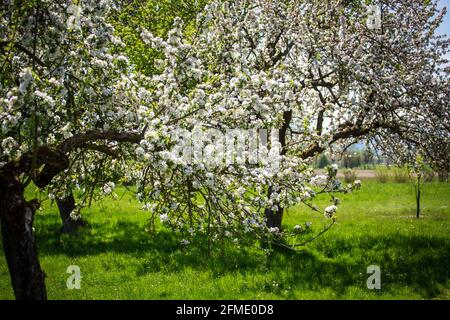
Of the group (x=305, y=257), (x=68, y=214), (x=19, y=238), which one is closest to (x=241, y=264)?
(x=305, y=257)

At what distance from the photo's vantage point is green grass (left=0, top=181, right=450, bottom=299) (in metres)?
10.3

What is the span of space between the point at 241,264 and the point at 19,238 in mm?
7016

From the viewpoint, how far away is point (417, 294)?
10305 millimetres

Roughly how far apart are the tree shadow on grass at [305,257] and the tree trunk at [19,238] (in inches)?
172

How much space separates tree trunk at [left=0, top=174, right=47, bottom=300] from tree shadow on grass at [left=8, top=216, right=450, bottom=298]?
172 inches

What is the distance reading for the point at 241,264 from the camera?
1225 cm

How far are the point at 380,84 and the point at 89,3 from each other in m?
7.86

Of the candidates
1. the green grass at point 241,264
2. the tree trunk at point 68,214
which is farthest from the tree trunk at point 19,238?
→ the tree trunk at point 68,214

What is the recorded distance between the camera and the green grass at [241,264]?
33.9 ft

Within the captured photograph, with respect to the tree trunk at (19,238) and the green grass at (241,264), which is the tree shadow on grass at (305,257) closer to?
the green grass at (241,264)

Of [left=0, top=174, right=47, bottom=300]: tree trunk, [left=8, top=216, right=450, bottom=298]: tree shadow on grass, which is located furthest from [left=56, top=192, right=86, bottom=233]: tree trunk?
[left=0, top=174, right=47, bottom=300]: tree trunk

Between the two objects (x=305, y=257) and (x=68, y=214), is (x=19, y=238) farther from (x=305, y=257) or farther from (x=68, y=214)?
(x=68, y=214)

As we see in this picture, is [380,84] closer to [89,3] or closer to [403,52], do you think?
[403,52]
